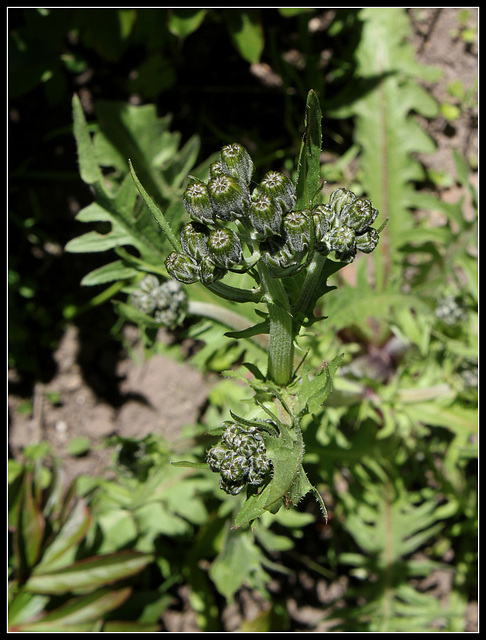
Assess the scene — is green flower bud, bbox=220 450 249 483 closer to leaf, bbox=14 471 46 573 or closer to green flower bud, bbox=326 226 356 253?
green flower bud, bbox=326 226 356 253

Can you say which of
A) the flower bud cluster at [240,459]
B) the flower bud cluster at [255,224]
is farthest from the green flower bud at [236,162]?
the flower bud cluster at [240,459]

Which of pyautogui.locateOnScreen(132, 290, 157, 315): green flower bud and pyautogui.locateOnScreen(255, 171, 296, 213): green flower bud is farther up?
pyautogui.locateOnScreen(255, 171, 296, 213): green flower bud

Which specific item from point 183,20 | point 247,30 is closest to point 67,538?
point 183,20

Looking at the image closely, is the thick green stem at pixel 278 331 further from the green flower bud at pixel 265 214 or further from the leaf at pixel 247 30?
the leaf at pixel 247 30

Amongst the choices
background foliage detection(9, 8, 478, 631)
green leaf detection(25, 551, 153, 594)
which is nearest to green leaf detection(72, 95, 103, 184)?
background foliage detection(9, 8, 478, 631)

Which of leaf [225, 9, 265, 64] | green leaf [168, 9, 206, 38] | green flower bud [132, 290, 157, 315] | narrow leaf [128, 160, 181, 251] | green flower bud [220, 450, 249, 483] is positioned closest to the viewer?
narrow leaf [128, 160, 181, 251]

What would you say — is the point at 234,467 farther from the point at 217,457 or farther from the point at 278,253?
the point at 278,253
